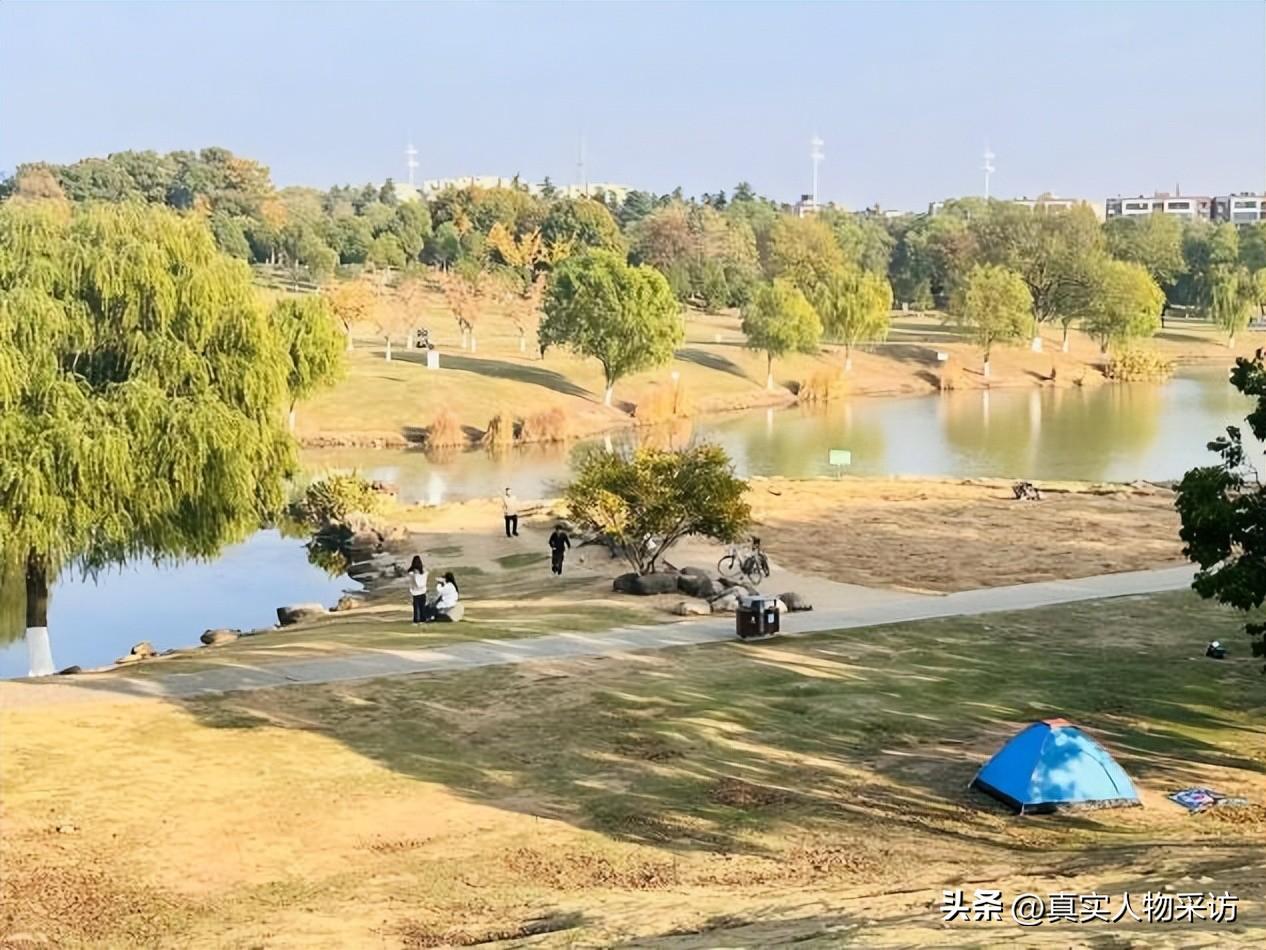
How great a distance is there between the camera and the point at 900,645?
67.2 feet

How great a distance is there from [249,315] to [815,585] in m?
12.0

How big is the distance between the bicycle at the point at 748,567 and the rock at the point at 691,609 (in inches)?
133

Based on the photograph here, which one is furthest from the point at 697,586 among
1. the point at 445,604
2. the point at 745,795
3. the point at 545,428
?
the point at 545,428

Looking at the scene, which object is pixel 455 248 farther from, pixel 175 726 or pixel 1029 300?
pixel 175 726

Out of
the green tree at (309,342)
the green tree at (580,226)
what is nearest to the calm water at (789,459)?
the green tree at (309,342)

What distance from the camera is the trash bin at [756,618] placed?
68.2 ft

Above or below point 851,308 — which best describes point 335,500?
below

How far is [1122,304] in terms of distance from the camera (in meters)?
94.1

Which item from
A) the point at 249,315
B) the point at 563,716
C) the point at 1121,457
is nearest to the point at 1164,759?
the point at 563,716

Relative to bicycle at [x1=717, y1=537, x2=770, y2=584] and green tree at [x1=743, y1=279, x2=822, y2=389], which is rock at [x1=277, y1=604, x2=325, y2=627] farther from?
green tree at [x1=743, y1=279, x2=822, y2=389]

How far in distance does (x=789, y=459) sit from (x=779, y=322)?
24074 mm

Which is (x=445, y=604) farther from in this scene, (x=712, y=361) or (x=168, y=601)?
(x=712, y=361)

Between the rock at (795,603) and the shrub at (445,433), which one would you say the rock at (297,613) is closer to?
the rock at (795,603)

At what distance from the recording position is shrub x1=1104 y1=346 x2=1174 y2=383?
91.9m
